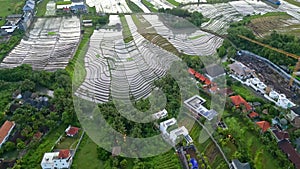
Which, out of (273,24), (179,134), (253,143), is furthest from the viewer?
(273,24)

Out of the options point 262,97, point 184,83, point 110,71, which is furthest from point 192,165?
point 110,71

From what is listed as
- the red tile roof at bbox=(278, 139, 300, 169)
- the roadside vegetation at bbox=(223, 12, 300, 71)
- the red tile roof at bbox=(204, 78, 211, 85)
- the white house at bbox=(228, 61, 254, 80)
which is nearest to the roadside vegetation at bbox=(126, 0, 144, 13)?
the roadside vegetation at bbox=(223, 12, 300, 71)

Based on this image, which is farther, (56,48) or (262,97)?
(56,48)

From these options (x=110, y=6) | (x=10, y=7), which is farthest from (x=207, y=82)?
(x=10, y=7)

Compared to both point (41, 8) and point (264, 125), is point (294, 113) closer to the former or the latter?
point (264, 125)

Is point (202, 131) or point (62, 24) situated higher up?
point (62, 24)

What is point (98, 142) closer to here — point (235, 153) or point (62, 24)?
point (235, 153)
